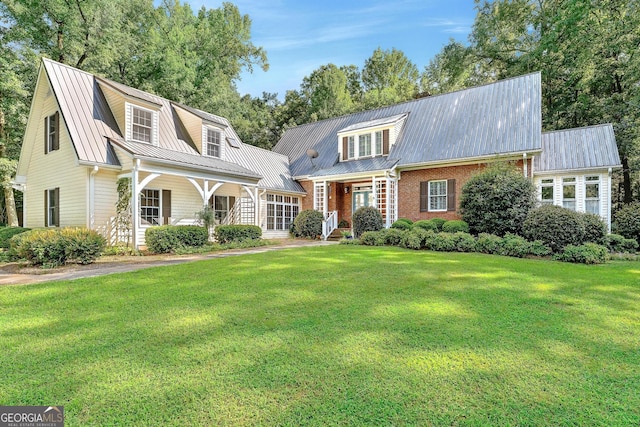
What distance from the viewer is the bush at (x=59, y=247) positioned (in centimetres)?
803

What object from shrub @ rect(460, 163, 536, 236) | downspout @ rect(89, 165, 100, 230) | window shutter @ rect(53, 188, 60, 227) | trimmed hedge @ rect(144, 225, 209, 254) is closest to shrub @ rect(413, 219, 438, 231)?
shrub @ rect(460, 163, 536, 236)

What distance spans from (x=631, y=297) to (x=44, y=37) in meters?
27.8

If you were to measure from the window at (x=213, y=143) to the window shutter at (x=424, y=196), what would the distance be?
34.3 ft

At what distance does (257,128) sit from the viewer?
107 ft

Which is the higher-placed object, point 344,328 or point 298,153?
point 298,153

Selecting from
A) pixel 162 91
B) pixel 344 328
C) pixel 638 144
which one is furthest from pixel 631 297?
pixel 162 91

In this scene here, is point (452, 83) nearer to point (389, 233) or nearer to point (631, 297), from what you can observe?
point (389, 233)

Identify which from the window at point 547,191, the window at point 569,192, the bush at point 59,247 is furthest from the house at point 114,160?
the window at point 569,192

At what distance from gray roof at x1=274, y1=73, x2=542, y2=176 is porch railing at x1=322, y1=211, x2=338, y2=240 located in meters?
3.22

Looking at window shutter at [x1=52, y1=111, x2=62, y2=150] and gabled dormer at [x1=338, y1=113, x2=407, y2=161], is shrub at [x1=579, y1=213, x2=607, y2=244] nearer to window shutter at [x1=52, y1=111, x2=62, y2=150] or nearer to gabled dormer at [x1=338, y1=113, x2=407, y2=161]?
gabled dormer at [x1=338, y1=113, x2=407, y2=161]

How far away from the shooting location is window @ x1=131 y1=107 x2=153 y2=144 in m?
12.8

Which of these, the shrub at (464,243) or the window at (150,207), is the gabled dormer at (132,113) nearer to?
the window at (150,207)

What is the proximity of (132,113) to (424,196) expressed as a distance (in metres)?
13.5

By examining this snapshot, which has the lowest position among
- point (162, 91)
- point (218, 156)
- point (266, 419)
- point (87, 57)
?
point (266, 419)
